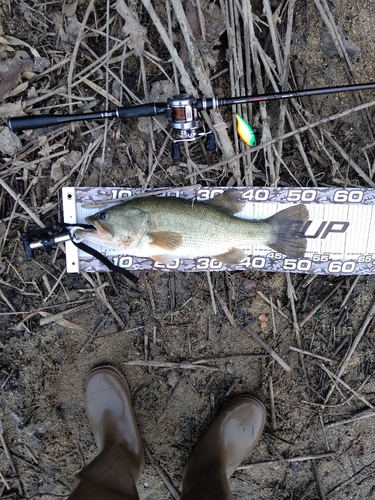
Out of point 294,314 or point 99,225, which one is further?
point 294,314

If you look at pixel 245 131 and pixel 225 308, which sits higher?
pixel 245 131

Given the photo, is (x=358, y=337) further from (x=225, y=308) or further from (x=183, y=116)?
(x=183, y=116)

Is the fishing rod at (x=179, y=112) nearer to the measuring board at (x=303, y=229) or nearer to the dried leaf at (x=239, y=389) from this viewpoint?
the measuring board at (x=303, y=229)

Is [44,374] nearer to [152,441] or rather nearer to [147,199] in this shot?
[152,441]

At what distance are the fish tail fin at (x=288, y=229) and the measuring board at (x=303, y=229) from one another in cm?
10

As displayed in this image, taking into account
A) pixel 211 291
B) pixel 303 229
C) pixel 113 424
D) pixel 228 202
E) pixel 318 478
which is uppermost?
pixel 228 202

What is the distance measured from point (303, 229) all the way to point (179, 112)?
151cm

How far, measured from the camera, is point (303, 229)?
3395 millimetres

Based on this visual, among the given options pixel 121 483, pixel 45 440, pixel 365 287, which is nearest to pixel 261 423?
pixel 121 483

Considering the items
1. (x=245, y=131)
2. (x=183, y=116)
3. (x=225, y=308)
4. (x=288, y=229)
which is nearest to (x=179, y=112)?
(x=183, y=116)

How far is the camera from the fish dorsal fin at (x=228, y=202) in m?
3.31

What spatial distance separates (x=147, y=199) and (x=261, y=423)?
7.79 ft

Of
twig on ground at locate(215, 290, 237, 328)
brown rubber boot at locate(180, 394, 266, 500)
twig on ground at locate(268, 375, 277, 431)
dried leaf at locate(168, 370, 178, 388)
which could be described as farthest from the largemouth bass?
brown rubber boot at locate(180, 394, 266, 500)

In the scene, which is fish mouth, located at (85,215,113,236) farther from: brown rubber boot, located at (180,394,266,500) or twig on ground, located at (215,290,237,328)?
brown rubber boot, located at (180,394,266,500)
